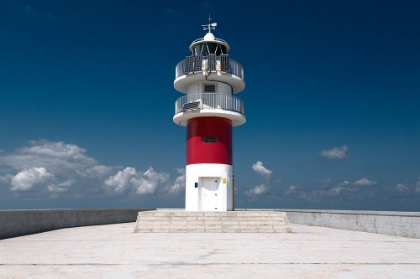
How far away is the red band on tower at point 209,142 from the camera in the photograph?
22844mm

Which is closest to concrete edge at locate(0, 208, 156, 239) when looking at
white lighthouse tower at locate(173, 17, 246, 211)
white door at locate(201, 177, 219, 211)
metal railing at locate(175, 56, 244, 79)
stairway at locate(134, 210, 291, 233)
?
stairway at locate(134, 210, 291, 233)

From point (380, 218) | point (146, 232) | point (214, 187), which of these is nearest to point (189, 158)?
point (214, 187)

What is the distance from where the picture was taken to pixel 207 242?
13555 millimetres

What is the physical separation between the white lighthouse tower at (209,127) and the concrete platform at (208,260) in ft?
31.6

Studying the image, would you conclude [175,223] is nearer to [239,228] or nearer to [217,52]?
[239,228]

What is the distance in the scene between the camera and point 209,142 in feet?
75.3

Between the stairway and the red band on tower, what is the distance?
4360 mm

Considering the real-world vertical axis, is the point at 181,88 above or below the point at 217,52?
below

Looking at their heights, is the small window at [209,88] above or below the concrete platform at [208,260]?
above

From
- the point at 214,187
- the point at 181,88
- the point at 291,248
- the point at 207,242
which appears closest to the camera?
the point at 291,248

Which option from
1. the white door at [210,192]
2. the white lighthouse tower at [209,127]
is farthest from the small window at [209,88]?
the white door at [210,192]

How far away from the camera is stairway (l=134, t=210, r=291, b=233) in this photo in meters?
18.6

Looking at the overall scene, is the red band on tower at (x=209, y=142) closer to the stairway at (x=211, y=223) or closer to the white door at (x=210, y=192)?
the white door at (x=210, y=192)

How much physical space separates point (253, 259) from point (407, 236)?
32.8 feet
